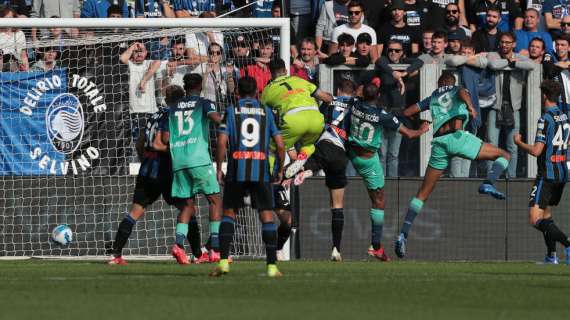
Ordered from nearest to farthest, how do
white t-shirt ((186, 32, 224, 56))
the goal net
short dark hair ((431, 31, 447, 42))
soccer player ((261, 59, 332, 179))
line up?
soccer player ((261, 59, 332, 179)) < the goal net < white t-shirt ((186, 32, 224, 56)) < short dark hair ((431, 31, 447, 42))

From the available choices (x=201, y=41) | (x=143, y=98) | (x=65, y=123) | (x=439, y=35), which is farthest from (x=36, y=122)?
(x=439, y=35)

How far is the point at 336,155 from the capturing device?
690 inches

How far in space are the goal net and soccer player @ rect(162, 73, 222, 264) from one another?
337cm

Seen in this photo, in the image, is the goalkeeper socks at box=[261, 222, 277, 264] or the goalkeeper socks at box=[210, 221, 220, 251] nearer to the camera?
the goalkeeper socks at box=[261, 222, 277, 264]

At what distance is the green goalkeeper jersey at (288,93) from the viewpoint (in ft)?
55.7

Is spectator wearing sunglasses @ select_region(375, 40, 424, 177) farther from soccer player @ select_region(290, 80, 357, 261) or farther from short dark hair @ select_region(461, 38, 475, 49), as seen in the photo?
soccer player @ select_region(290, 80, 357, 261)

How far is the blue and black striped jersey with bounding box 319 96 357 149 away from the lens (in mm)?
17672

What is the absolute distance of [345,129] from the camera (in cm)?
1777

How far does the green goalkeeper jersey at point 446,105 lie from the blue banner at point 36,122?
5076 millimetres

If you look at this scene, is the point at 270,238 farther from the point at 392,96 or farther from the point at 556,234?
the point at 392,96

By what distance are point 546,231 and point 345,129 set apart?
2892 mm

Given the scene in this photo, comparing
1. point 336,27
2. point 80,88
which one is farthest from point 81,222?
point 336,27

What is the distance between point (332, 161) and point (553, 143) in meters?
2.78

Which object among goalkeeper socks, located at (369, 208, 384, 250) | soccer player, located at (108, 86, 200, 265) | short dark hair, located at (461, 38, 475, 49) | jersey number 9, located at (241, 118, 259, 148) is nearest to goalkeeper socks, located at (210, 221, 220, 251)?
soccer player, located at (108, 86, 200, 265)
